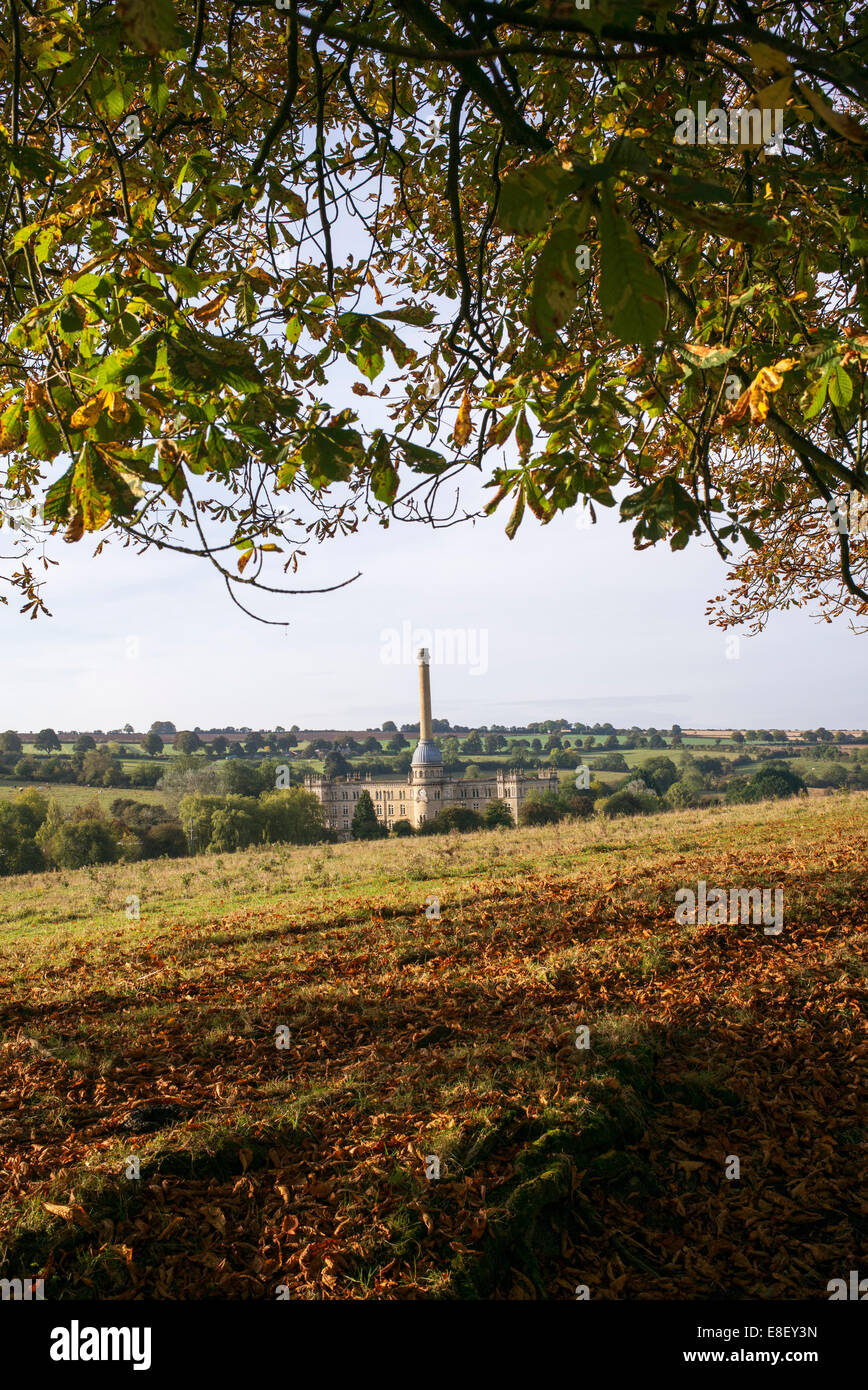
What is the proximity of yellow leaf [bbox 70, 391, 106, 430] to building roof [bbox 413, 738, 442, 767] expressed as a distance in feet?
169

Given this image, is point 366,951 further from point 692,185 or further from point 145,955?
point 692,185

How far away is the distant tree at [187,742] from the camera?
5256cm

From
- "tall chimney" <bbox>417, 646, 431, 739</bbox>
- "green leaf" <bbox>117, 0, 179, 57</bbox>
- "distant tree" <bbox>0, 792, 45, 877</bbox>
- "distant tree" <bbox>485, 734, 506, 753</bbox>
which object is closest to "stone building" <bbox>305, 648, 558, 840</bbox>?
"tall chimney" <bbox>417, 646, 431, 739</bbox>

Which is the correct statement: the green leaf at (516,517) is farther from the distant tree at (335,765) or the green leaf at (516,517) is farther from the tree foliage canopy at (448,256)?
the distant tree at (335,765)

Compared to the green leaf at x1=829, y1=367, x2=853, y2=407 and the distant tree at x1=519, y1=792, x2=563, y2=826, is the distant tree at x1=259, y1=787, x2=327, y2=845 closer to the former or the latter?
the distant tree at x1=519, y1=792, x2=563, y2=826

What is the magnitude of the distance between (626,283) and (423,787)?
5059 centimetres

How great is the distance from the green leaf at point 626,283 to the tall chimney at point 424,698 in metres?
47.6

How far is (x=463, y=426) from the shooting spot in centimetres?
Result: 379

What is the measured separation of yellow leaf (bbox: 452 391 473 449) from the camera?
3795 mm

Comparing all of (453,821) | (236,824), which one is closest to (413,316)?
(453,821)

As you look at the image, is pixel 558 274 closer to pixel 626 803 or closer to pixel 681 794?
pixel 626 803

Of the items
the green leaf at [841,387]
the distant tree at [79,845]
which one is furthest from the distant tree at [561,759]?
the green leaf at [841,387]

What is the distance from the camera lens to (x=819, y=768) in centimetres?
3831
